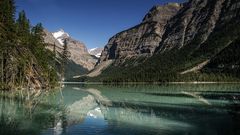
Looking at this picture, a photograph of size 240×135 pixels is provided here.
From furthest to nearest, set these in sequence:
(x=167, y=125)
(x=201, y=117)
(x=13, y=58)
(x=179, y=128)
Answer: (x=13, y=58) < (x=201, y=117) < (x=167, y=125) < (x=179, y=128)

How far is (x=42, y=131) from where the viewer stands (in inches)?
1367

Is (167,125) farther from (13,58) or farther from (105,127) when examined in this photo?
(13,58)

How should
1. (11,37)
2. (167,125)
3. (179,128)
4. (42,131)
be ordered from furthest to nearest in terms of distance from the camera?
(11,37) → (167,125) → (179,128) → (42,131)

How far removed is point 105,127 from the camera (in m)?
38.7

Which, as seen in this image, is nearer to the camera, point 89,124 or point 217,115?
point 89,124

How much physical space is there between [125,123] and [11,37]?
62.5 metres

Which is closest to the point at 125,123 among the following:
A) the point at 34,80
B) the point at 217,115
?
the point at 217,115

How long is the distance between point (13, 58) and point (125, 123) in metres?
54.8

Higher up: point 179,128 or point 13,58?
point 13,58

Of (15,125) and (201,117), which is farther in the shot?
(201,117)

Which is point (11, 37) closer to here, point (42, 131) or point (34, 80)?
point (34, 80)

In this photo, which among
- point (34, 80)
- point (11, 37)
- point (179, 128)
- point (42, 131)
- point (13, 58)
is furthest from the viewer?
point (34, 80)

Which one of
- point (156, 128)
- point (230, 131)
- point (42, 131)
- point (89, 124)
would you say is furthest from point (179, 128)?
point (42, 131)

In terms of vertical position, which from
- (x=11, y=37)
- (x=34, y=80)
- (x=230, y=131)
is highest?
(x=11, y=37)
